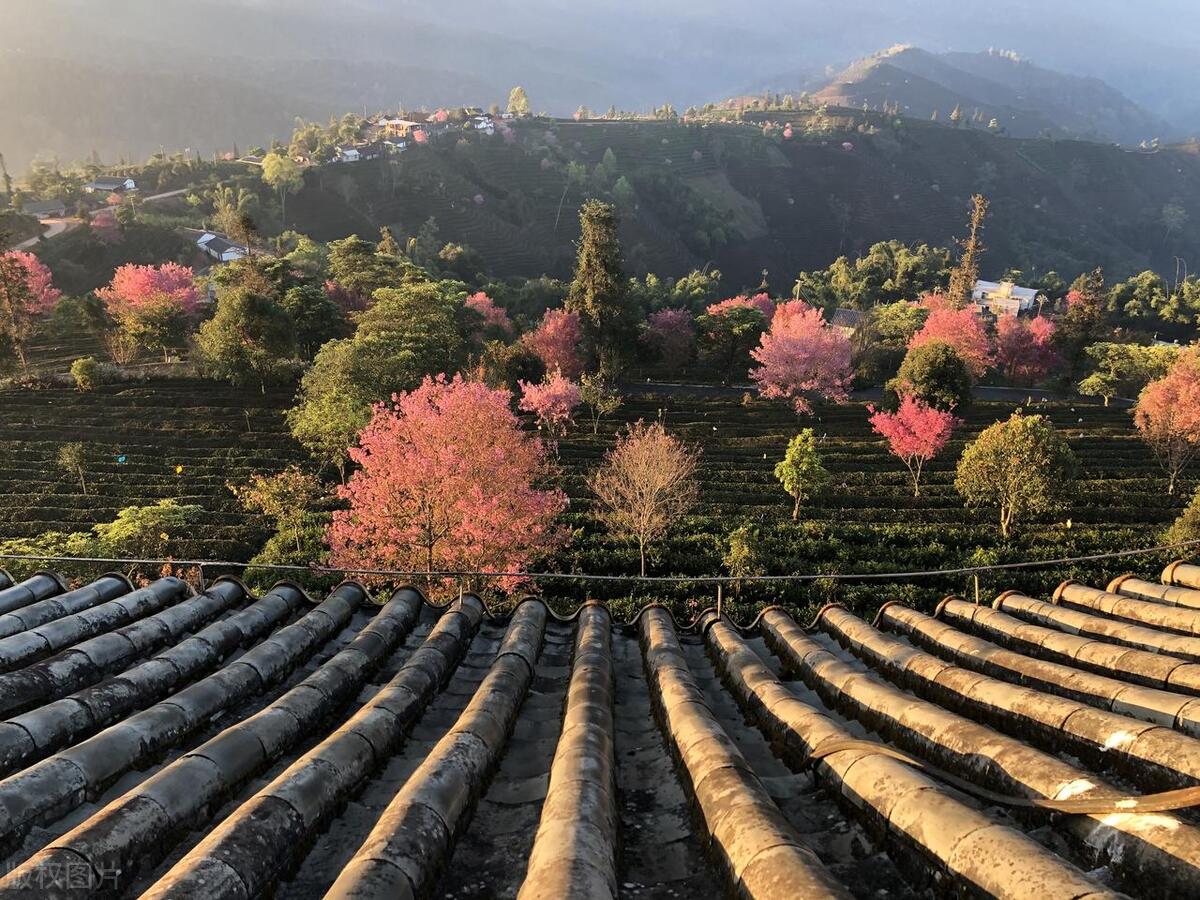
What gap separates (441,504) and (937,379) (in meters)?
33.3

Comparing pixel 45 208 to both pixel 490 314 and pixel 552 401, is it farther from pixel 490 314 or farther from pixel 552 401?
pixel 552 401

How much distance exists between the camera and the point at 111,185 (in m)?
102

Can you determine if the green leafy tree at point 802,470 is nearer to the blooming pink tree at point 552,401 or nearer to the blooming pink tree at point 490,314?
the blooming pink tree at point 552,401

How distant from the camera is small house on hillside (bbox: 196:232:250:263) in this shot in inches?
3172

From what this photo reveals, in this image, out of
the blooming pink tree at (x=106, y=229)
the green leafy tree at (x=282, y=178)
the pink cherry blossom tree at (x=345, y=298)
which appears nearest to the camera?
the pink cherry blossom tree at (x=345, y=298)

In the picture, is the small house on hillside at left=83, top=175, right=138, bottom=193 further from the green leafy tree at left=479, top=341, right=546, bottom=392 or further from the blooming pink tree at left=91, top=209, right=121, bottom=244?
the green leafy tree at left=479, top=341, right=546, bottom=392

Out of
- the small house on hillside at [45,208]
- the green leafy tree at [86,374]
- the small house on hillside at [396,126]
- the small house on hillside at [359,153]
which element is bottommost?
the green leafy tree at [86,374]

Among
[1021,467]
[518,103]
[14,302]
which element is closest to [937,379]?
[1021,467]

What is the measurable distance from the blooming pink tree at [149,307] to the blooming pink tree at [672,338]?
1430 inches

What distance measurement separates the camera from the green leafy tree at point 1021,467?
1065 inches

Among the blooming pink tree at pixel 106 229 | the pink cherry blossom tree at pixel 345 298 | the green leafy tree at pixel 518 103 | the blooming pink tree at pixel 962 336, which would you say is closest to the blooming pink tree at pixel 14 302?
the pink cherry blossom tree at pixel 345 298

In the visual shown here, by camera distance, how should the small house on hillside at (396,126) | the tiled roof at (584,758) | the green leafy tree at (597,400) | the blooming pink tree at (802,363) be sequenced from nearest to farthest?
the tiled roof at (584,758), the green leafy tree at (597,400), the blooming pink tree at (802,363), the small house on hillside at (396,126)

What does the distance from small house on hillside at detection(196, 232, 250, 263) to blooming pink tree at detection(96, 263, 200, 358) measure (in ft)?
99.1

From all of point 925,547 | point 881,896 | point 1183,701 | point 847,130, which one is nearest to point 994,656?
point 1183,701
